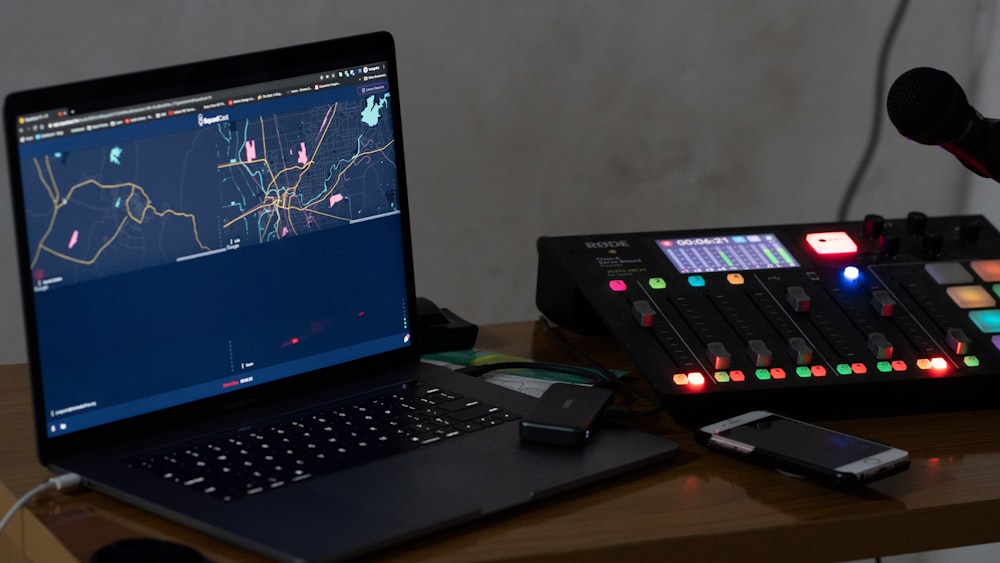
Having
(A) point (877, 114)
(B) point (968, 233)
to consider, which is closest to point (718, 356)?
(B) point (968, 233)

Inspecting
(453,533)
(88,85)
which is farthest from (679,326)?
(88,85)

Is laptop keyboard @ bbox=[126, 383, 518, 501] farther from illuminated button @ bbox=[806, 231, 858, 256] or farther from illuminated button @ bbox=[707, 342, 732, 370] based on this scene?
illuminated button @ bbox=[806, 231, 858, 256]

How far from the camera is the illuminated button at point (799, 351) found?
116cm

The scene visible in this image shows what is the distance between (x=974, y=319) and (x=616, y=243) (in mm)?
372

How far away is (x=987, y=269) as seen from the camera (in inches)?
51.8

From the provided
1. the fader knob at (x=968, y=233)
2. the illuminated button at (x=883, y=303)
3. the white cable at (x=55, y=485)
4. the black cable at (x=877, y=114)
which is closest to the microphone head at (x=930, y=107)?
the illuminated button at (x=883, y=303)

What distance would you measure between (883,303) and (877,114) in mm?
957

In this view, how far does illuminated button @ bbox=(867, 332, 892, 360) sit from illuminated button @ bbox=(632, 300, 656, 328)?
0.21m

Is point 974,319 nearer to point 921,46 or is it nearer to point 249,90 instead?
point 249,90

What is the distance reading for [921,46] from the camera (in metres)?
2.08

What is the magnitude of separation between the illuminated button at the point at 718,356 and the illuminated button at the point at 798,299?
12 cm

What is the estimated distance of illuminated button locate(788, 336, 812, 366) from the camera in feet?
3.82

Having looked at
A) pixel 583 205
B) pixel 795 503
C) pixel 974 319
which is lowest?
pixel 795 503

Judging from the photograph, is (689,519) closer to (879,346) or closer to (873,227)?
(879,346)
